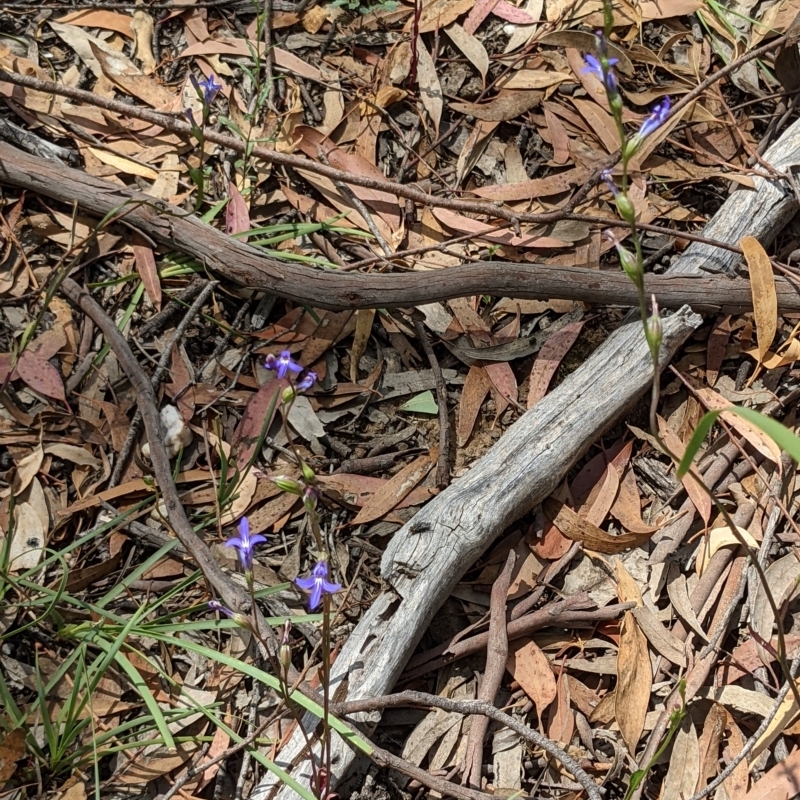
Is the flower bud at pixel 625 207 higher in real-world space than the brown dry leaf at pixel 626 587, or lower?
higher

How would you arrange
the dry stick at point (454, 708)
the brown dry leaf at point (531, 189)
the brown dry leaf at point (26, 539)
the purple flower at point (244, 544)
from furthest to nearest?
1. the brown dry leaf at point (531, 189)
2. the brown dry leaf at point (26, 539)
3. the dry stick at point (454, 708)
4. the purple flower at point (244, 544)

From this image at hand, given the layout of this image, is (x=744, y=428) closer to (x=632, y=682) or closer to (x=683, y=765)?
(x=632, y=682)

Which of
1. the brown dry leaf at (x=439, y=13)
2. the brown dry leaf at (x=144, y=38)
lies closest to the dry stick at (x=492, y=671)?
the brown dry leaf at (x=439, y=13)

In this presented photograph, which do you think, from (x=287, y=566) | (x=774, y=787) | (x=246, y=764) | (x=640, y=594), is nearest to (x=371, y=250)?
(x=287, y=566)

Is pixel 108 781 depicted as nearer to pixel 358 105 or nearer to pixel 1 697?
pixel 1 697

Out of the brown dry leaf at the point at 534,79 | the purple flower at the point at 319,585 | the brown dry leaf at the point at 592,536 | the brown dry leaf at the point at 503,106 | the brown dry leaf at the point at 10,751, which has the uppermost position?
the brown dry leaf at the point at 534,79

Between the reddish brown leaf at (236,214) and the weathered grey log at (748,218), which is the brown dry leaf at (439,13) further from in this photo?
the weathered grey log at (748,218)
